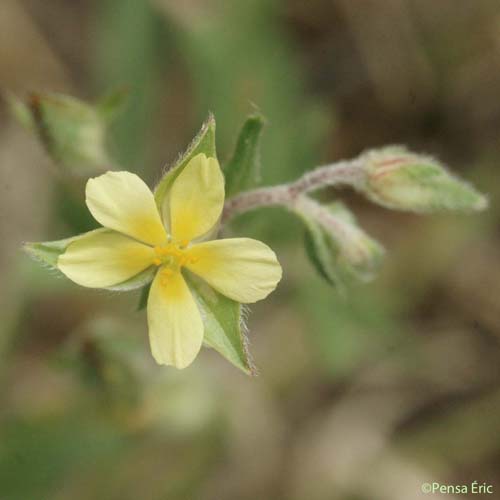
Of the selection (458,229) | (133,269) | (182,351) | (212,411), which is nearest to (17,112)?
(133,269)

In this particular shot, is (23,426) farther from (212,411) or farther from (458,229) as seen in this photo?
(458,229)

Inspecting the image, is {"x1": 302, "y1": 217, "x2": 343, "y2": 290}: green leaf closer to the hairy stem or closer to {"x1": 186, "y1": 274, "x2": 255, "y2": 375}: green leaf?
the hairy stem

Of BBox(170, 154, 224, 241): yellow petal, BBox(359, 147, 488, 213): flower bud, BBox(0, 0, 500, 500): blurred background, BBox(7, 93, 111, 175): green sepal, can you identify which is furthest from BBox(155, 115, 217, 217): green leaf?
BBox(0, 0, 500, 500): blurred background

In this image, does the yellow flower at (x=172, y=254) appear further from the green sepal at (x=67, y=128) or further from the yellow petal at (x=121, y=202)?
the green sepal at (x=67, y=128)

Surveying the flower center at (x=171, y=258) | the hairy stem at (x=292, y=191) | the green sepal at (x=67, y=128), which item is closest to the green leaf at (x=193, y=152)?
the flower center at (x=171, y=258)

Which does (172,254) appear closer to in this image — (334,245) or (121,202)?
(121,202)

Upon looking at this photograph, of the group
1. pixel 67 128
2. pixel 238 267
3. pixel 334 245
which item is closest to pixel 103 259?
pixel 238 267
